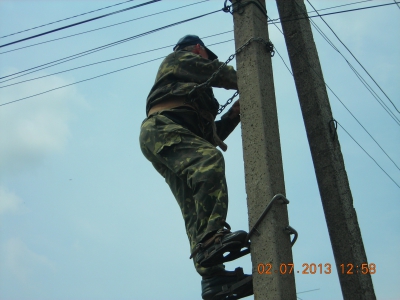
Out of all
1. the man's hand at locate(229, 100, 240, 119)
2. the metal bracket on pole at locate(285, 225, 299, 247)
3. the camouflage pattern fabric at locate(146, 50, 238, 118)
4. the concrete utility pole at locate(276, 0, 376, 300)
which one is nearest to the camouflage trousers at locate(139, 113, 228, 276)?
the camouflage pattern fabric at locate(146, 50, 238, 118)

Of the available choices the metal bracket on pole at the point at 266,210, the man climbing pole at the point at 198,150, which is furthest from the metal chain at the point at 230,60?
the metal bracket on pole at the point at 266,210

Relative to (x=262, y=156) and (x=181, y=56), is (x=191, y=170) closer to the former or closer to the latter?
(x=262, y=156)

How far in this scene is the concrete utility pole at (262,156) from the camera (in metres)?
2.82

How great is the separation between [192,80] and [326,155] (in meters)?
1.06

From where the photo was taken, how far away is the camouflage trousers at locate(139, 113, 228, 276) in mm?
3283

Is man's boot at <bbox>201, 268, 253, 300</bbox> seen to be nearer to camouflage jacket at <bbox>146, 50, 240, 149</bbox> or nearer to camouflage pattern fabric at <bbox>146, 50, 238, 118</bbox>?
camouflage jacket at <bbox>146, 50, 240, 149</bbox>

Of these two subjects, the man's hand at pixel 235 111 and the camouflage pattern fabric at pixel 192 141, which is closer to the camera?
the camouflage pattern fabric at pixel 192 141

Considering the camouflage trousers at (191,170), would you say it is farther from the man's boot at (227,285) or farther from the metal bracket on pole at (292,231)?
the metal bracket on pole at (292,231)

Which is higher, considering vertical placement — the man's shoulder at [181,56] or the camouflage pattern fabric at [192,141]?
the man's shoulder at [181,56]

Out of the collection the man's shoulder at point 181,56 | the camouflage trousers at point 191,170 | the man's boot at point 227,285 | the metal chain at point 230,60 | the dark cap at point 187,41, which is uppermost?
the dark cap at point 187,41

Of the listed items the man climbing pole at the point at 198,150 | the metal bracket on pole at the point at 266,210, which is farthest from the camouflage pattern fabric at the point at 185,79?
the metal bracket on pole at the point at 266,210

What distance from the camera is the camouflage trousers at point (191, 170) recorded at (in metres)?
3.28

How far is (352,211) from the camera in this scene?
3.80 metres
